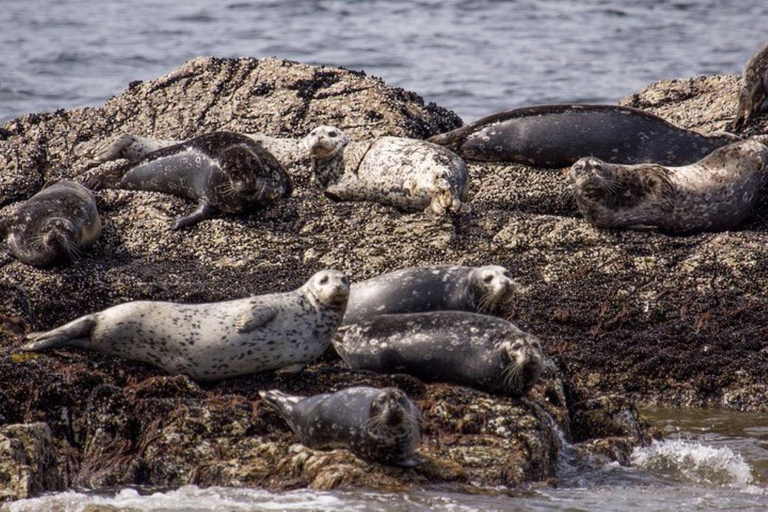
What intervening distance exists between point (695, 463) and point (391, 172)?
11.0 feet

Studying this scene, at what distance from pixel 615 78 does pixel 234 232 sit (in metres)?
12.8

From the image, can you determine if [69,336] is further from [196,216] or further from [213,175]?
[213,175]

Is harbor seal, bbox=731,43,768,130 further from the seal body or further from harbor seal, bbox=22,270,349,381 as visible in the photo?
harbor seal, bbox=22,270,349,381

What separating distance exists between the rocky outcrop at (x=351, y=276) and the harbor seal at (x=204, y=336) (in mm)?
85

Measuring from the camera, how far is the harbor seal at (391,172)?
30.1 feet

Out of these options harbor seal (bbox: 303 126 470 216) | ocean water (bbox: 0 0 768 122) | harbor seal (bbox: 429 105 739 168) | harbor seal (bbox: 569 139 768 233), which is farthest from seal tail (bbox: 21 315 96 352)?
ocean water (bbox: 0 0 768 122)

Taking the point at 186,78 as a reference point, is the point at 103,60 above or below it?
below

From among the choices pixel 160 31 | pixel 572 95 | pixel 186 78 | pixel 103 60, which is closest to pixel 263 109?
pixel 186 78

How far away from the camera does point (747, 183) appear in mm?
9258

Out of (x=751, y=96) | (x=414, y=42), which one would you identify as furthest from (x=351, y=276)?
(x=414, y=42)

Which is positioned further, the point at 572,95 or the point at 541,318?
the point at 572,95

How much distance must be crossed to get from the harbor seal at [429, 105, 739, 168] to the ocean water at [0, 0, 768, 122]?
7040 mm

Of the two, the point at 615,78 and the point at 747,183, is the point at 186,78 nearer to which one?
the point at 747,183

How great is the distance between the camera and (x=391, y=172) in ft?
31.2
